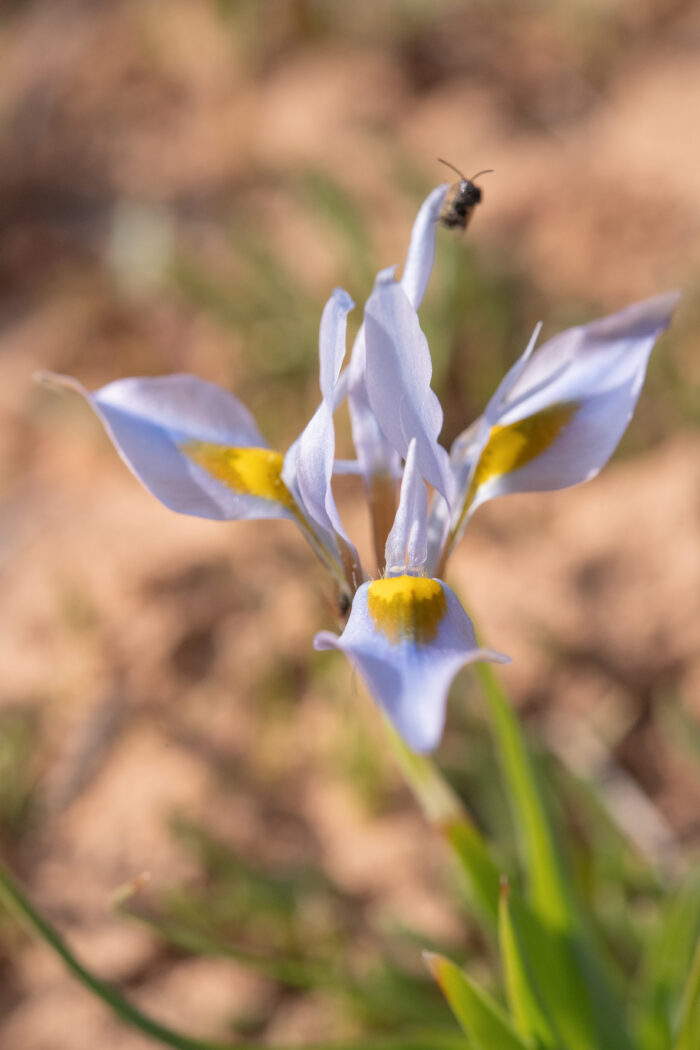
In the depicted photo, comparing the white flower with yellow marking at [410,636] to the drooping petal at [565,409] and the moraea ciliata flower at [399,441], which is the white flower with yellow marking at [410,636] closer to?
the moraea ciliata flower at [399,441]

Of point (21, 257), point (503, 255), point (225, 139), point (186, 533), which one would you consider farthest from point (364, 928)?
point (225, 139)

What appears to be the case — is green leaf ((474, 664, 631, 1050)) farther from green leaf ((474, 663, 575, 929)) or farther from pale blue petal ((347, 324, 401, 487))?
pale blue petal ((347, 324, 401, 487))

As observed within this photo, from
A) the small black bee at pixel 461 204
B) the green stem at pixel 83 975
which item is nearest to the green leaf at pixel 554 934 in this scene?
the green stem at pixel 83 975

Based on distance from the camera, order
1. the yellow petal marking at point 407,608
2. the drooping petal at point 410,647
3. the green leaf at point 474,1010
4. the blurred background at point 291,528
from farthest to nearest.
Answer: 1. the blurred background at point 291,528
2. the green leaf at point 474,1010
3. the yellow petal marking at point 407,608
4. the drooping petal at point 410,647

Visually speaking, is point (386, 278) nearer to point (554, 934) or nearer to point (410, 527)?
point (410, 527)

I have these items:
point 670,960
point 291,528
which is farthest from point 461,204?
point 291,528
